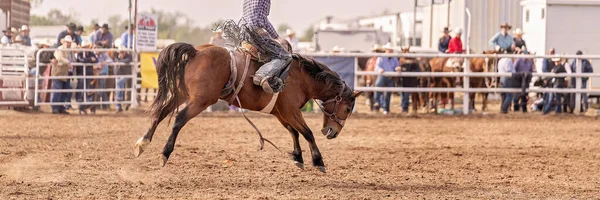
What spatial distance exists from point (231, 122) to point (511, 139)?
15.8 feet

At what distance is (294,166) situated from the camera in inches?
382

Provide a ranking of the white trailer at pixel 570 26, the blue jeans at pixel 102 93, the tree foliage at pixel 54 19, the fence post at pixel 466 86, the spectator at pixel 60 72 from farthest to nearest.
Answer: the tree foliage at pixel 54 19 < the white trailer at pixel 570 26 < the fence post at pixel 466 86 < the blue jeans at pixel 102 93 < the spectator at pixel 60 72

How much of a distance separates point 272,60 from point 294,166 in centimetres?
141

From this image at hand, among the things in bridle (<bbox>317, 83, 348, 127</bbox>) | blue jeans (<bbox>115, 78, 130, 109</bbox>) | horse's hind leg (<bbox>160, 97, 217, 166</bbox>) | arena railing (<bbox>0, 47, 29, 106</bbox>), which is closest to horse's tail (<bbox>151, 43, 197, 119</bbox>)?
horse's hind leg (<bbox>160, 97, 217, 166</bbox>)

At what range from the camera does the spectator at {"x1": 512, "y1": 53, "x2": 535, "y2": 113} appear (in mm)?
19188

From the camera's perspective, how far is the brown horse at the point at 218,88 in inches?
324

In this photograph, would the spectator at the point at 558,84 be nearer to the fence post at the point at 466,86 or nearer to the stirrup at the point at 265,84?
the fence post at the point at 466,86

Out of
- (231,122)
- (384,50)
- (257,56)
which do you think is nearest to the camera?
(257,56)

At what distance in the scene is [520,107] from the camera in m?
19.7

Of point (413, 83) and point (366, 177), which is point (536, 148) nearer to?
point (366, 177)

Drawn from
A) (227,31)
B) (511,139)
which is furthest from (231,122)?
(227,31)

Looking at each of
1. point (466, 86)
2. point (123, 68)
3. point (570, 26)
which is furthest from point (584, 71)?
point (123, 68)

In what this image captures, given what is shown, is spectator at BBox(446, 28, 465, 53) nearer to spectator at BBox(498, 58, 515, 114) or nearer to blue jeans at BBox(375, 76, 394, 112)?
spectator at BBox(498, 58, 515, 114)

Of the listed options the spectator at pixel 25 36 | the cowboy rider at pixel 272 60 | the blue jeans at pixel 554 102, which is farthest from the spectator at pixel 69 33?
the cowboy rider at pixel 272 60
